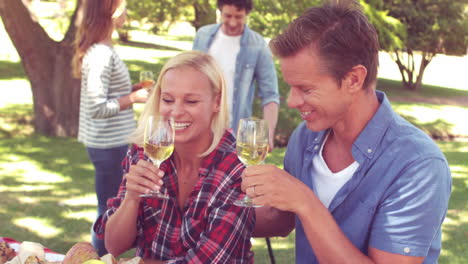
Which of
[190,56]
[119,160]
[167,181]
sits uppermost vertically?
[190,56]

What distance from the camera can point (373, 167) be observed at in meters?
2.30

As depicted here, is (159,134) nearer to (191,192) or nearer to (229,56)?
(191,192)

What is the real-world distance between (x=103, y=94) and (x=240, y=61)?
168 cm

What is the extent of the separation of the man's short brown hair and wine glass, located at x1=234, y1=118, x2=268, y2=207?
303 mm

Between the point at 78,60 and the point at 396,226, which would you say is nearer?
the point at 396,226

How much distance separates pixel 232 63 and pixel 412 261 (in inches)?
142

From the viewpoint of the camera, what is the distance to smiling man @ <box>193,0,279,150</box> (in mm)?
5453

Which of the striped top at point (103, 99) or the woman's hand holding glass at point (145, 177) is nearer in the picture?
the woman's hand holding glass at point (145, 177)

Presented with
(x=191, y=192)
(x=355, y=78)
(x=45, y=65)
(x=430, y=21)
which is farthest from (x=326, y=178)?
(x=430, y=21)

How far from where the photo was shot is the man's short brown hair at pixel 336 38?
2236 millimetres

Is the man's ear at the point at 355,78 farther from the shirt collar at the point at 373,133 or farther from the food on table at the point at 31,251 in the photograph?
the food on table at the point at 31,251

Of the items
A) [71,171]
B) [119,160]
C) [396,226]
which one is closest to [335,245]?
[396,226]

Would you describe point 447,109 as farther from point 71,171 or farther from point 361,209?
point 361,209

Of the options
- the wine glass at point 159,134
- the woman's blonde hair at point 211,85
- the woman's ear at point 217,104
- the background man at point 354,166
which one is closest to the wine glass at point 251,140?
the background man at point 354,166
